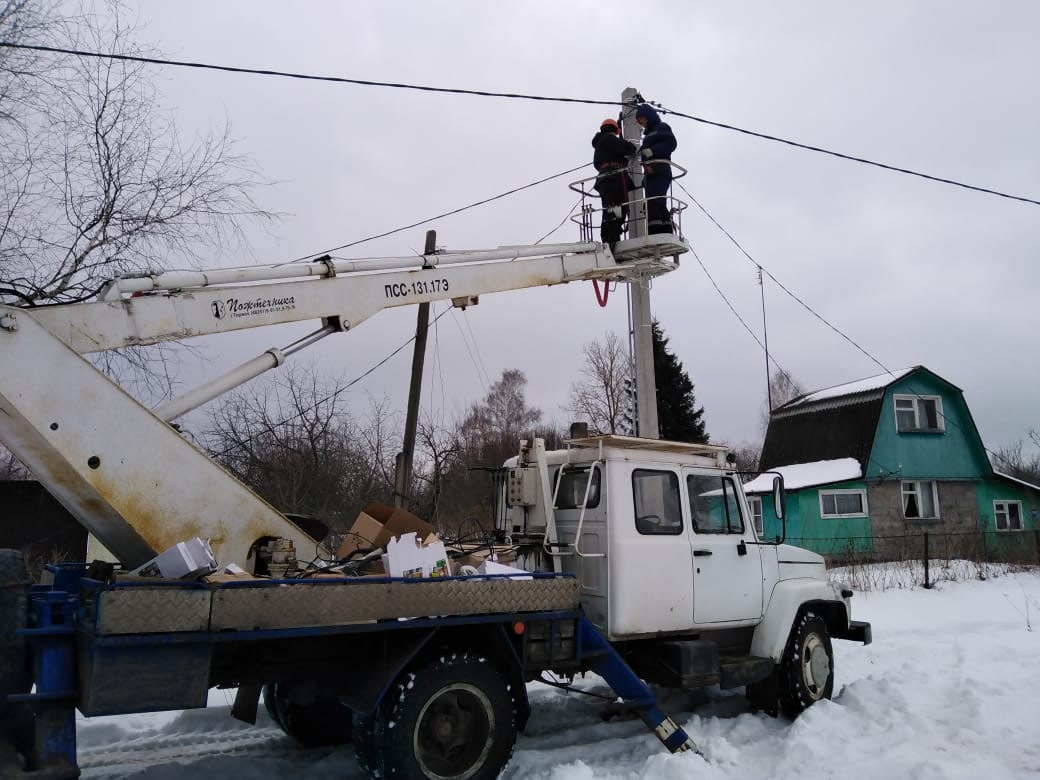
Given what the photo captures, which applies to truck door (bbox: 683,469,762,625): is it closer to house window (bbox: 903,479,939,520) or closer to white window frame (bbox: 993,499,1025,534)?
house window (bbox: 903,479,939,520)

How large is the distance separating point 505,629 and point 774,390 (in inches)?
2454

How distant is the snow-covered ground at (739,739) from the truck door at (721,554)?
3.41 ft

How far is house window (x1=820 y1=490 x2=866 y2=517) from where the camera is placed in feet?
79.5

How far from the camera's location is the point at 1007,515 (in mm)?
26562

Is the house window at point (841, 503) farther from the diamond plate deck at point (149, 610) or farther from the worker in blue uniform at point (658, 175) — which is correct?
the diamond plate deck at point (149, 610)

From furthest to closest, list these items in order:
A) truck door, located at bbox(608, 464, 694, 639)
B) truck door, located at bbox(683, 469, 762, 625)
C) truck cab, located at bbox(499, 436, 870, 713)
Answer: truck door, located at bbox(683, 469, 762, 625)
truck cab, located at bbox(499, 436, 870, 713)
truck door, located at bbox(608, 464, 694, 639)

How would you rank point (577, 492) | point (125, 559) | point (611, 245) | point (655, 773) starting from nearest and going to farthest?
point (125, 559) → point (655, 773) → point (577, 492) → point (611, 245)

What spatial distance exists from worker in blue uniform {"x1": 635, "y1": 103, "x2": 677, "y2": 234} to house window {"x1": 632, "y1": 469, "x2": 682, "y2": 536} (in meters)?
4.04

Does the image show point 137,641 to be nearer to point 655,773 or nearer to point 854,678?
point 655,773

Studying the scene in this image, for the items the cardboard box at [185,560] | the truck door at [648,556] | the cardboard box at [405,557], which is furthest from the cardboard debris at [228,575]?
the truck door at [648,556]

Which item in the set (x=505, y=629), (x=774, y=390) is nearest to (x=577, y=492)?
(x=505, y=629)

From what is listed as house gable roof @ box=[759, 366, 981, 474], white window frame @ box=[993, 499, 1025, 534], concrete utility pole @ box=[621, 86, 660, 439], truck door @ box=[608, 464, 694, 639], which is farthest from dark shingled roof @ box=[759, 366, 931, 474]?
truck door @ box=[608, 464, 694, 639]

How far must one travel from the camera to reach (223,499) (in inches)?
218

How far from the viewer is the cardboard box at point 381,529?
6.15 m
